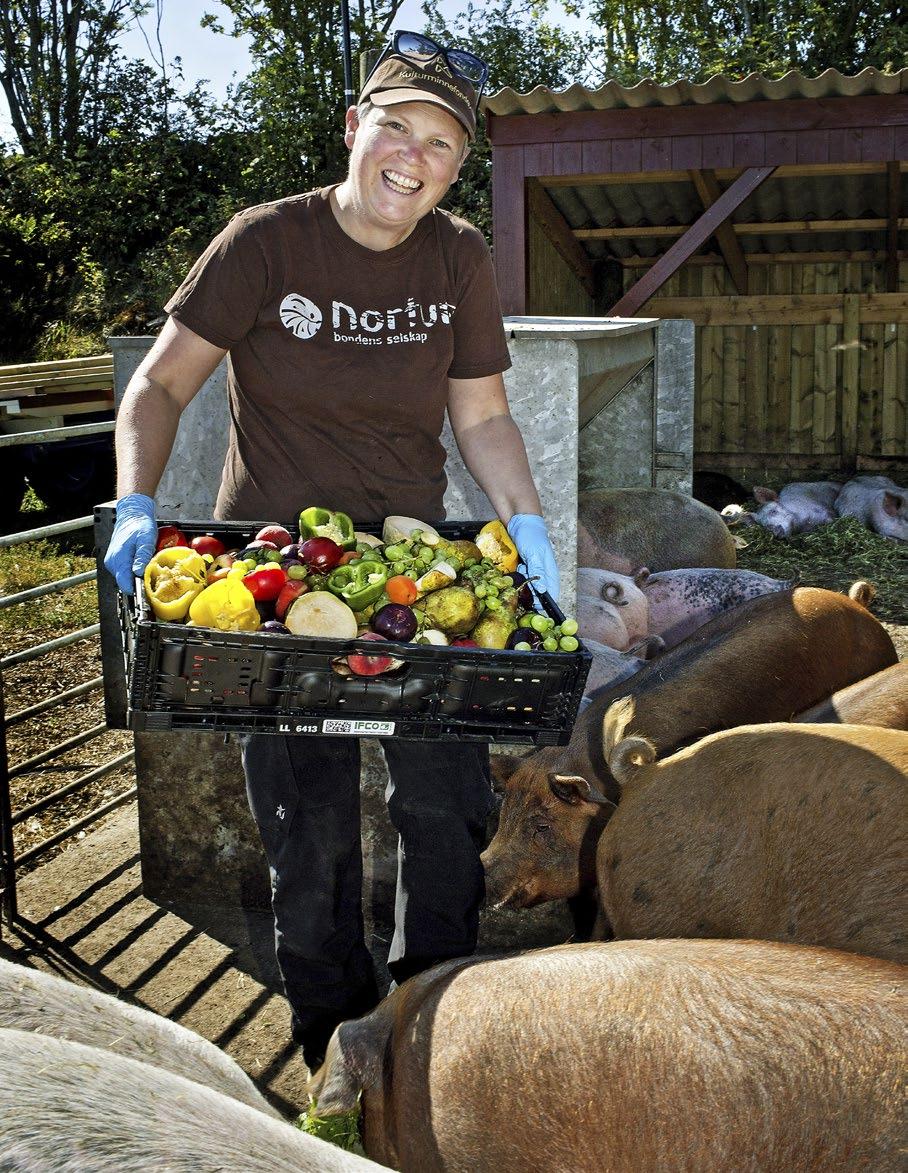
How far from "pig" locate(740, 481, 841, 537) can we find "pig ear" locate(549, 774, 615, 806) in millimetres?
7739

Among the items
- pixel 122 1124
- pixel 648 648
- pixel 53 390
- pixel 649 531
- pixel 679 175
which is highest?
pixel 679 175

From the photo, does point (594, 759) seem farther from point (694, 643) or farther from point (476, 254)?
point (476, 254)

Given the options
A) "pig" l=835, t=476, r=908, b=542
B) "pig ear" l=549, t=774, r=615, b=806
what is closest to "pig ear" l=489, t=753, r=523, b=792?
"pig ear" l=549, t=774, r=615, b=806

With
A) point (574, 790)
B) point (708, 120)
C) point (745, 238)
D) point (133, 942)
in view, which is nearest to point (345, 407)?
point (574, 790)

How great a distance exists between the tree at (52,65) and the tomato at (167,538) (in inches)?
841

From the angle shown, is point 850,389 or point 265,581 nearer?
point 265,581

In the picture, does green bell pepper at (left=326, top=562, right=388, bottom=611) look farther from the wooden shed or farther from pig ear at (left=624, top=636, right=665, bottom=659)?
the wooden shed

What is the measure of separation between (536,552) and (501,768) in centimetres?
114

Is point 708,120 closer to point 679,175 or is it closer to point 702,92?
point 702,92

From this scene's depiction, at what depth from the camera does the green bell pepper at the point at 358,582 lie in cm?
268

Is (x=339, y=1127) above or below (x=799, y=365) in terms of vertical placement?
below

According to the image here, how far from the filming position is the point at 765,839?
3299 mm

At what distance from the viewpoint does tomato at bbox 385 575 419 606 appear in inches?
107

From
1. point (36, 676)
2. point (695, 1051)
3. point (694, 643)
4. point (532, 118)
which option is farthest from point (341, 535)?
point (532, 118)
